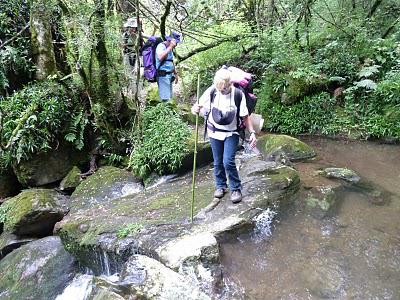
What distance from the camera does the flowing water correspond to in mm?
4599

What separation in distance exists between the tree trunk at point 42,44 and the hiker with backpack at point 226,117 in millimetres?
5593

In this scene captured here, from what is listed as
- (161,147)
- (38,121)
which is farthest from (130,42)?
(161,147)

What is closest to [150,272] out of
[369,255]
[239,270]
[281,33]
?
[239,270]

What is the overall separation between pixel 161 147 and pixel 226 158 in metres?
2.78

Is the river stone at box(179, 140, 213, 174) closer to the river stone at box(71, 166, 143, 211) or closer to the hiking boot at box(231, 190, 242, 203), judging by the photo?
the river stone at box(71, 166, 143, 211)

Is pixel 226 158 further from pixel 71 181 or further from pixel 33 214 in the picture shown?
pixel 71 181

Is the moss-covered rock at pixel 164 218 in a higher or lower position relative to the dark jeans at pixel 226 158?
lower

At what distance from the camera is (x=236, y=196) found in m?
5.89

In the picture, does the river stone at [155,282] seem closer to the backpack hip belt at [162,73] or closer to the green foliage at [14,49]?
the backpack hip belt at [162,73]

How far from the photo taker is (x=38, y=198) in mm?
7652

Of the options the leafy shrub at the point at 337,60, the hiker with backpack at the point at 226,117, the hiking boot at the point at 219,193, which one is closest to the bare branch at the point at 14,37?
the hiker with backpack at the point at 226,117

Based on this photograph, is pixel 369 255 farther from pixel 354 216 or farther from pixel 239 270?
pixel 239 270

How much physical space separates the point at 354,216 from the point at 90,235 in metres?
3.91

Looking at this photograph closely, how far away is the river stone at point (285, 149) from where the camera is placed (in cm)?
827
